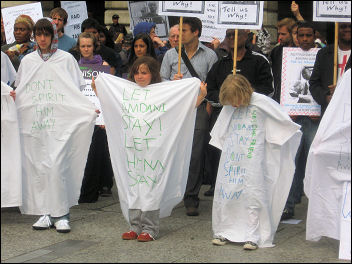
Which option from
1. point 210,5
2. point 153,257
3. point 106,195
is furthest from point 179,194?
point 210,5

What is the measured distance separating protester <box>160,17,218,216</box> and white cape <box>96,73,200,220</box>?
91 cm

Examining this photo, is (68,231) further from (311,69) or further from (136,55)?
(311,69)

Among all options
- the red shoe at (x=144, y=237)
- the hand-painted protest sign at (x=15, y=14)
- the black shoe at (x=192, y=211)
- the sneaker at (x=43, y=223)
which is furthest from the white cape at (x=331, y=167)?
the hand-painted protest sign at (x=15, y=14)

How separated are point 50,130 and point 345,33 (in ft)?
9.23

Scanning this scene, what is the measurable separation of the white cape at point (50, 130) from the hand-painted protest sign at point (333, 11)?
2306mm

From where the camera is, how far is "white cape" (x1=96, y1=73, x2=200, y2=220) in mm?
6711

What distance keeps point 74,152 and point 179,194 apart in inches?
42.6

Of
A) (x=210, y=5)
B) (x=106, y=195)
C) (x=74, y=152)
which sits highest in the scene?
(x=210, y=5)

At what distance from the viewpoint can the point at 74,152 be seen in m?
7.30

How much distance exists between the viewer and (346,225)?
6137 millimetres

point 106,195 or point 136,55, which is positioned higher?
point 136,55

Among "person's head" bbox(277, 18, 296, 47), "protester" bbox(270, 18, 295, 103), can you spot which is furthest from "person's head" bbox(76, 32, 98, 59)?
"person's head" bbox(277, 18, 296, 47)

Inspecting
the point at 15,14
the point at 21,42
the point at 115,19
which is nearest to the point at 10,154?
the point at 21,42

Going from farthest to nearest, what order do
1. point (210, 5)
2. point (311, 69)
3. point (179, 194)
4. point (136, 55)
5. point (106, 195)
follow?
point (210, 5), point (106, 195), point (136, 55), point (311, 69), point (179, 194)
